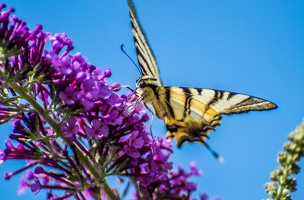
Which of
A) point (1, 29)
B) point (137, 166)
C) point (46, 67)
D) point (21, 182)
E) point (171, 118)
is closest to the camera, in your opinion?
point (1, 29)

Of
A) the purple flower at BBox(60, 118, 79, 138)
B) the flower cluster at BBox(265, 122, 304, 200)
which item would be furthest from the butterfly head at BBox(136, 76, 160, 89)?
the flower cluster at BBox(265, 122, 304, 200)

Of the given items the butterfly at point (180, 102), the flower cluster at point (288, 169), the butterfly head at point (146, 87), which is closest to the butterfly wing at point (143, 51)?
the butterfly at point (180, 102)

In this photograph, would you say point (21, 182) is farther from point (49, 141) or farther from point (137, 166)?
point (137, 166)

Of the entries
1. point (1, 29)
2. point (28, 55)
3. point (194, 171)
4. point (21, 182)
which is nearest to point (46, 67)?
point (28, 55)

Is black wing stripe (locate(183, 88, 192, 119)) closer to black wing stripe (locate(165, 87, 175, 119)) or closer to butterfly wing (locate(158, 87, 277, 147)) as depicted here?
butterfly wing (locate(158, 87, 277, 147))

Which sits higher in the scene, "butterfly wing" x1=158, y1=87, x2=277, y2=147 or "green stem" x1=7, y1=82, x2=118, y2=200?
"butterfly wing" x1=158, y1=87, x2=277, y2=147

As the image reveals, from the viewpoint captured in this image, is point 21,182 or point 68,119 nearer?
point 68,119
